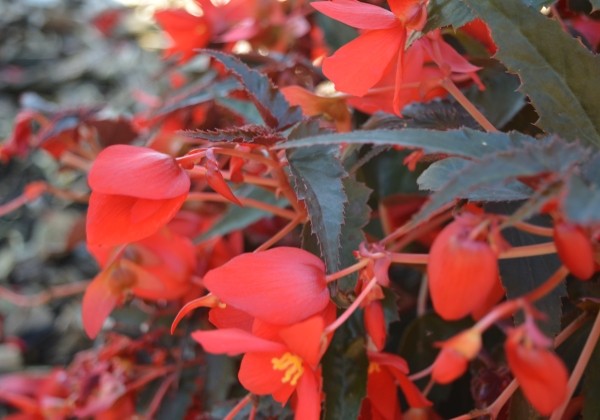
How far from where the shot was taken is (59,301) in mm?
1134

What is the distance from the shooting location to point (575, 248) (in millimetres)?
248

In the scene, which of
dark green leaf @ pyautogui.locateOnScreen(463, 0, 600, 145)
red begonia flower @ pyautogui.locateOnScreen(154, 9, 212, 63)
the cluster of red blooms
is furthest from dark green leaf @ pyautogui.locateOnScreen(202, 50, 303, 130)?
red begonia flower @ pyautogui.locateOnScreen(154, 9, 212, 63)

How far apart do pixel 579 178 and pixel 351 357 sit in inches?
8.2

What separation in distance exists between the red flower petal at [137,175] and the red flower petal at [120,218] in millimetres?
10

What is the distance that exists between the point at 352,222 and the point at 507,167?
0.16m

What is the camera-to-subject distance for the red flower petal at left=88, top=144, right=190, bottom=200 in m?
0.33

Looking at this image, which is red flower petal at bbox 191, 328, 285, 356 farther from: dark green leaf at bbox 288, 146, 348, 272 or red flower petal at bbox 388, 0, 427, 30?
red flower petal at bbox 388, 0, 427, 30

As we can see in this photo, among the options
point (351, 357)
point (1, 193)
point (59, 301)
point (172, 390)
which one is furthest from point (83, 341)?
point (351, 357)

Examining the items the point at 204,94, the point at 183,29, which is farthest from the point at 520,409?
the point at 183,29

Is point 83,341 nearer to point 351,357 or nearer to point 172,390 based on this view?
point 172,390

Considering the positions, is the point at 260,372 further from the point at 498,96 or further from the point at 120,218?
the point at 498,96

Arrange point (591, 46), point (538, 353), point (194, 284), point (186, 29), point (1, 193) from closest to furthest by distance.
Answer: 1. point (538, 353)
2. point (591, 46)
3. point (194, 284)
4. point (186, 29)
5. point (1, 193)

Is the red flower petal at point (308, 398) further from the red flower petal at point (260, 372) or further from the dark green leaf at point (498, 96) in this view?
the dark green leaf at point (498, 96)

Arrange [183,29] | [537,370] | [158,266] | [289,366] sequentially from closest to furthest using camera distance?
[537,370] → [289,366] → [158,266] → [183,29]
